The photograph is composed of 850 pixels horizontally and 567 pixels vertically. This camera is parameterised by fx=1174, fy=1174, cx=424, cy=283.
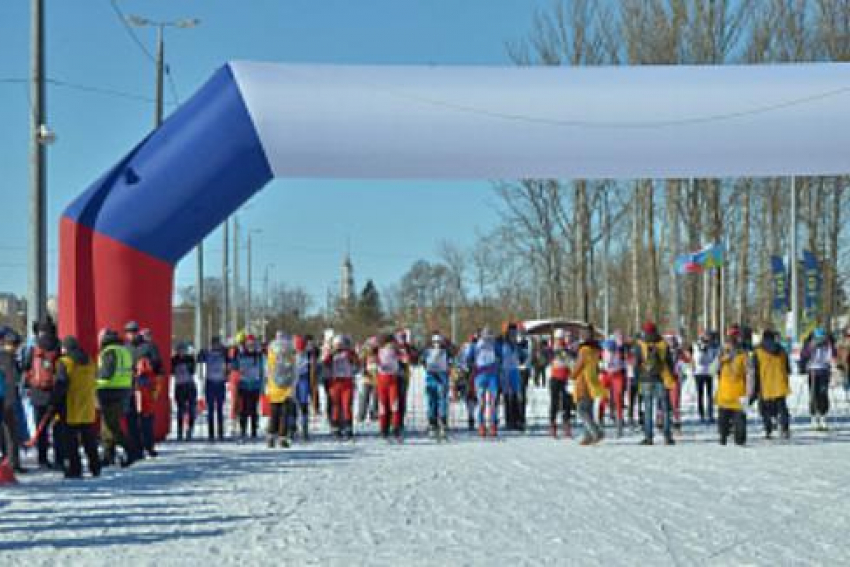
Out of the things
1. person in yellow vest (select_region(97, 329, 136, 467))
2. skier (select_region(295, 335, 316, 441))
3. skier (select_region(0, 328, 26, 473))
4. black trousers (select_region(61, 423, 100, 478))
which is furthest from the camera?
skier (select_region(295, 335, 316, 441))

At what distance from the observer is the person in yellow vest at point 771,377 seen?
14984 mm

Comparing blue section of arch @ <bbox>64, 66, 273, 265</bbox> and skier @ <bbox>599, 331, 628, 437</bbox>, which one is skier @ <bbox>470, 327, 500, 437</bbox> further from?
blue section of arch @ <bbox>64, 66, 273, 265</bbox>

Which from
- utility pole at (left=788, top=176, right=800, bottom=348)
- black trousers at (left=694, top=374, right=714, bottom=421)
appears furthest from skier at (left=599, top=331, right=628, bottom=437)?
utility pole at (left=788, top=176, right=800, bottom=348)

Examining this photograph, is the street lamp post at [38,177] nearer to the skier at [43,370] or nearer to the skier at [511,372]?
the skier at [43,370]

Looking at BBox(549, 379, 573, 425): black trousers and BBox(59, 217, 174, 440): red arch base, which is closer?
BBox(59, 217, 174, 440): red arch base

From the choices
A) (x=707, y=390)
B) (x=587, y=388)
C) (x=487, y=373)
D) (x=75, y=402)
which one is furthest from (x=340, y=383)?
(x=707, y=390)

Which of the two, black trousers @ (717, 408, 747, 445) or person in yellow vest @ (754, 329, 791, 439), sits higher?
person in yellow vest @ (754, 329, 791, 439)

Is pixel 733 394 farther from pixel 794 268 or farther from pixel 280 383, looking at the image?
pixel 794 268

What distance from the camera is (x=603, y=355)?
17219mm

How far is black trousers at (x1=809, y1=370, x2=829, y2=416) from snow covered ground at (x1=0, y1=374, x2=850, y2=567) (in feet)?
9.68

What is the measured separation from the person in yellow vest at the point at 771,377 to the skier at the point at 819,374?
5.40 feet

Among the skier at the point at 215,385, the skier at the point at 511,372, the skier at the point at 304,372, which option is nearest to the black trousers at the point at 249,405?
the skier at the point at 215,385

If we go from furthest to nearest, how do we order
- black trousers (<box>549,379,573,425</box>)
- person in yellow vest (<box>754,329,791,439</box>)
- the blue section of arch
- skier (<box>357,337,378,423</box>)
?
skier (<box>357,337,378,423</box>)
black trousers (<box>549,379,573,425</box>)
person in yellow vest (<box>754,329,791,439</box>)
the blue section of arch

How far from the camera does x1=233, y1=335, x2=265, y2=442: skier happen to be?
16.1 m
